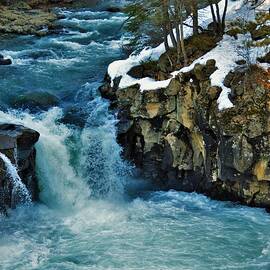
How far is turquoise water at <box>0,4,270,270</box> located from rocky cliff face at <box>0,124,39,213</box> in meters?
0.57

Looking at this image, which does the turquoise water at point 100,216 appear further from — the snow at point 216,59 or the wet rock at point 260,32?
the wet rock at point 260,32

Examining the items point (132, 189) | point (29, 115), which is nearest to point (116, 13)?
point (29, 115)

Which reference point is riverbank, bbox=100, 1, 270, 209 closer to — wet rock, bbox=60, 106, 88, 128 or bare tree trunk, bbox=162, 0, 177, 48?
bare tree trunk, bbox=162, 0, 177, 48

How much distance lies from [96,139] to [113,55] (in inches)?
429

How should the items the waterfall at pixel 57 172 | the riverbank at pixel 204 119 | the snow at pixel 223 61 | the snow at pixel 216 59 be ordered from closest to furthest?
the riverbank at pixel 204 119
the snow at pixel 223 61
the snow at pixel 216 59
the waterfall at pixel 57 172

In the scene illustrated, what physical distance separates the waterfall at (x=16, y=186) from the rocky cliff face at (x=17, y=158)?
67 mm

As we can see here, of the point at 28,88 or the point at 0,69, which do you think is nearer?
the point at 28,88

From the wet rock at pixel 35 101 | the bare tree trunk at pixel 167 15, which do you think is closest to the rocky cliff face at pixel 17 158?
the wet rock at pixel 35 101

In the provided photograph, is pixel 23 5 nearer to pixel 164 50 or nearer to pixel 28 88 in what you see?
pixel 28 88

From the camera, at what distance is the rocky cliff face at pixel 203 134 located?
18.6 m

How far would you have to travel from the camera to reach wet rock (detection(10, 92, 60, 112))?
2406cm

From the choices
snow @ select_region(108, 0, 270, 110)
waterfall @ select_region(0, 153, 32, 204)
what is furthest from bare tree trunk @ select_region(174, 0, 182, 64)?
waterfall @ select_region(0, 153, 32, 204)

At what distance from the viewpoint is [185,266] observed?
15547mm

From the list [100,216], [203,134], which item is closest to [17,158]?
[100,216]
